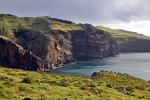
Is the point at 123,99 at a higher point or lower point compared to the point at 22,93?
lower

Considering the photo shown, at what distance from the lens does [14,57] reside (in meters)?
186

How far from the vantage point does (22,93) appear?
26.1 meters

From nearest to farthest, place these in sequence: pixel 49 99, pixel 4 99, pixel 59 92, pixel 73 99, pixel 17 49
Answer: pixel 4 99 < pixel 49 99 < pixel 73 99 < pixel 59 92 < pixel 17 49

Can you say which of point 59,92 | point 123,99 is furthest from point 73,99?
point 123,99

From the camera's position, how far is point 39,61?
194 metres

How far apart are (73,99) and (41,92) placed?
3973mm

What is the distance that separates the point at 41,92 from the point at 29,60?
16635 cm

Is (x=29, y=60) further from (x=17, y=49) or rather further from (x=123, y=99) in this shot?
(x=123, y=99)

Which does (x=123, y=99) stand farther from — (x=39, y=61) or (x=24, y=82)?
(x=39, y=61)

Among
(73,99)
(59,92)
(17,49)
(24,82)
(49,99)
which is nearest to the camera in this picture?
(49,99)

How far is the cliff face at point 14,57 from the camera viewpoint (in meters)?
186

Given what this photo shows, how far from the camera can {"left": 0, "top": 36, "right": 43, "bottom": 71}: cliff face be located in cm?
18638

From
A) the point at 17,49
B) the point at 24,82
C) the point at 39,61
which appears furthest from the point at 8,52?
the point at 24,82

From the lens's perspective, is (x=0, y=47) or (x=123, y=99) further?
(x=0, y=47)
